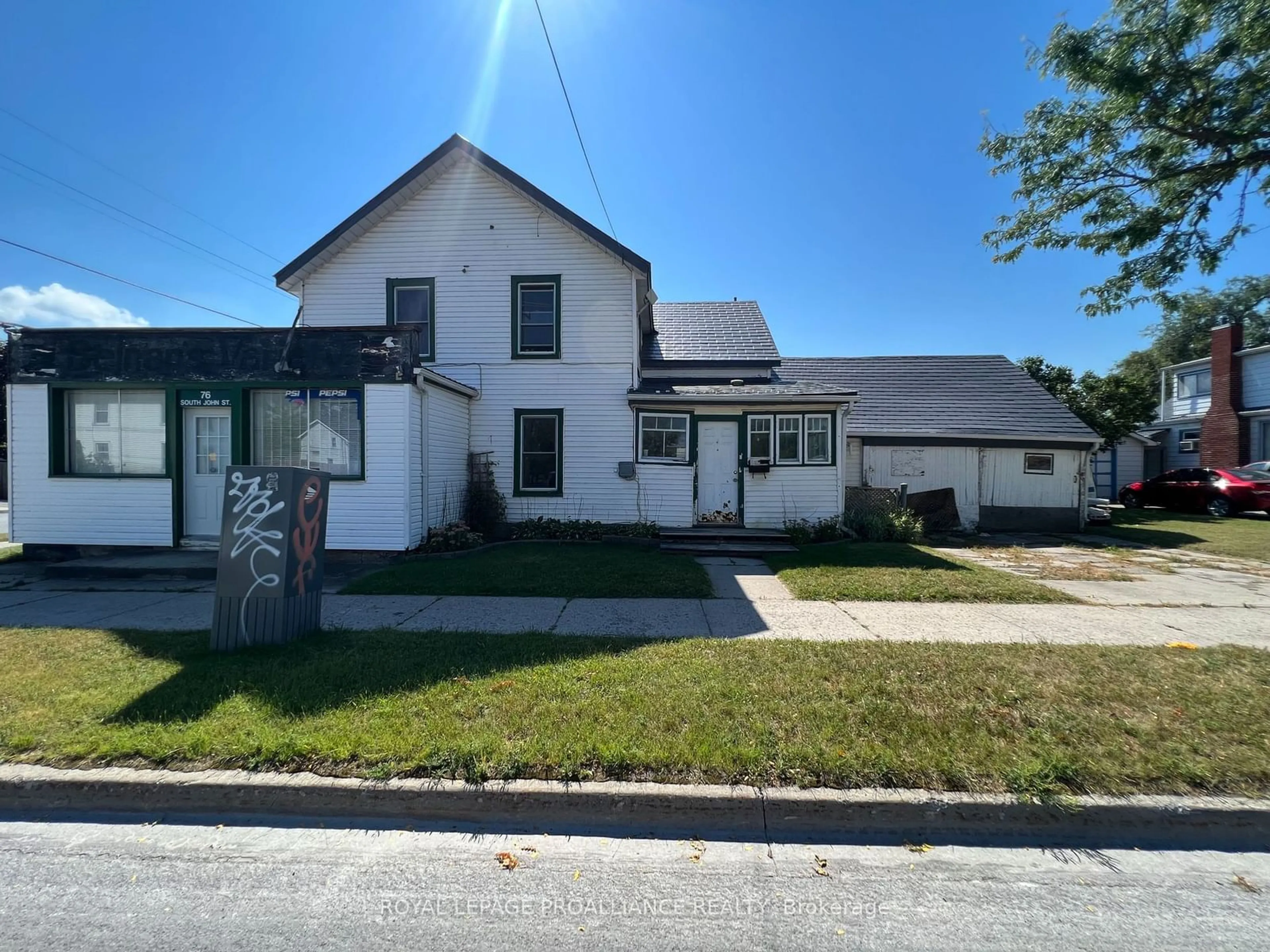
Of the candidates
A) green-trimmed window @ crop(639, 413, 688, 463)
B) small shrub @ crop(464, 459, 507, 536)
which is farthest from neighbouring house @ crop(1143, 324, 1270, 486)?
small shrub @ crop(464, 459, 507, 536)

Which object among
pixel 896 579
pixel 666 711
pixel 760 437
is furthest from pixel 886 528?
pixel 666 711

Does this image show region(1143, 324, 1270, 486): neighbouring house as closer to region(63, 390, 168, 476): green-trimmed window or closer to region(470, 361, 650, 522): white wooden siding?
region(470, 361, 650, 522): white wooden siding

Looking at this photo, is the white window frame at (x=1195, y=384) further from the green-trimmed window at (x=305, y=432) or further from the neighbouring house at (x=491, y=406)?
the green-trimmed window at (x=305, y=432)

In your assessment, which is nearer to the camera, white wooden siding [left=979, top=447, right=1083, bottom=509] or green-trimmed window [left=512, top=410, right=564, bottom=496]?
green-trimmed window [left=512, top=410, right=564, bottom=496]

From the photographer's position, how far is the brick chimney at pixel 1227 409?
22.8 meters

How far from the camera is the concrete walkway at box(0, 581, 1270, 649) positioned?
19.4 ft

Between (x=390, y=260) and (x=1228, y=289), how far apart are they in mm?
60931

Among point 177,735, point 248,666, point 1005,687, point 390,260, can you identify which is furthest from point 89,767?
point 390,260

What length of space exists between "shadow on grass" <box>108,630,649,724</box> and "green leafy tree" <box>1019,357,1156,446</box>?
2482 cm

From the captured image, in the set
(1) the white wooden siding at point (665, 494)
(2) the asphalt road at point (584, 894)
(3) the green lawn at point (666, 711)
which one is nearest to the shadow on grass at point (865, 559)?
(1) the white wooden siding at point (665, 494)

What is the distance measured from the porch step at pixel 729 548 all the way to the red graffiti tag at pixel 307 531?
663 centimetres

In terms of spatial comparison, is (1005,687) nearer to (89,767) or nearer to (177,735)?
(177,735)

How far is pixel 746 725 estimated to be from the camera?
3709mm

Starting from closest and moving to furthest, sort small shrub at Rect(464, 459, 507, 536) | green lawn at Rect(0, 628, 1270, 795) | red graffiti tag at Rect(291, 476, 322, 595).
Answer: green lawn at Rect(0, 628, 1270, 795)
red graffiti tag at Rect(291, 476, 322, 595)
small shrub at Rect(464, 459, 507, 536)
